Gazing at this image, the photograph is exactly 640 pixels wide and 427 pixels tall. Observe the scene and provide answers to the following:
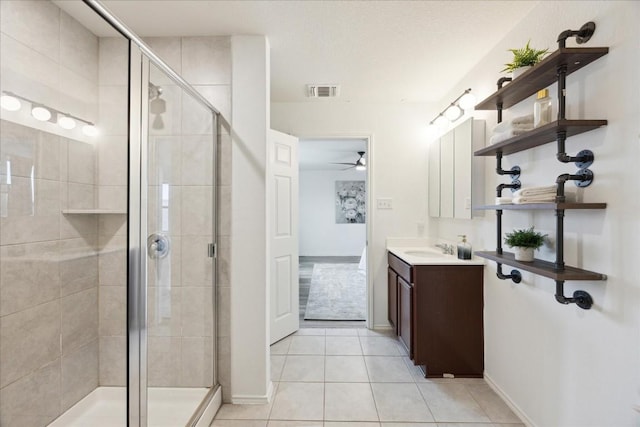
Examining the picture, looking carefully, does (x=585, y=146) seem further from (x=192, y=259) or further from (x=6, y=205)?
(x=6, y=205)

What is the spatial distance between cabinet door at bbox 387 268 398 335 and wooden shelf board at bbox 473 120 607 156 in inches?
57.9

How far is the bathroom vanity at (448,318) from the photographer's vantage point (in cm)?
239

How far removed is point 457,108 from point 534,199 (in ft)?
4.52

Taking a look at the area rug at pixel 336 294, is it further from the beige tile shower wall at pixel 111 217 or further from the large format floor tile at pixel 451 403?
the beige tile shower wall at pixel 111 217

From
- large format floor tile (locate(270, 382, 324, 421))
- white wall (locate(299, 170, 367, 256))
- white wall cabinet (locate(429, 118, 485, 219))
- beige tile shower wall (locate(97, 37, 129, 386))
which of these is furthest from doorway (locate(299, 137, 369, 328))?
beige tile shower wall (locate(97, 37, 129, 386))

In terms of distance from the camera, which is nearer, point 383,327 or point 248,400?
point 248,400

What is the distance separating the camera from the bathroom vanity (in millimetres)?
2391

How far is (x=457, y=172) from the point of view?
8.63ft

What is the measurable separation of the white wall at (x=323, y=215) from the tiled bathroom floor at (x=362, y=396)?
5442 mm

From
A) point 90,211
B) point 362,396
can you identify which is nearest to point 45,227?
point 90,211

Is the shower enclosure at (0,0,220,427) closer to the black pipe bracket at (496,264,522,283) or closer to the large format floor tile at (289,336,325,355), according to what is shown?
the large format floor tile at (289,336,325,355)

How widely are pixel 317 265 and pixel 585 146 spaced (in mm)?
5889

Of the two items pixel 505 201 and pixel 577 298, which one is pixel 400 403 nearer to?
pixel 577 298

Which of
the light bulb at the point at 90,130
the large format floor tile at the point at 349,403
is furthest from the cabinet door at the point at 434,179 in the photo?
the light bulb at the point at 90,130
